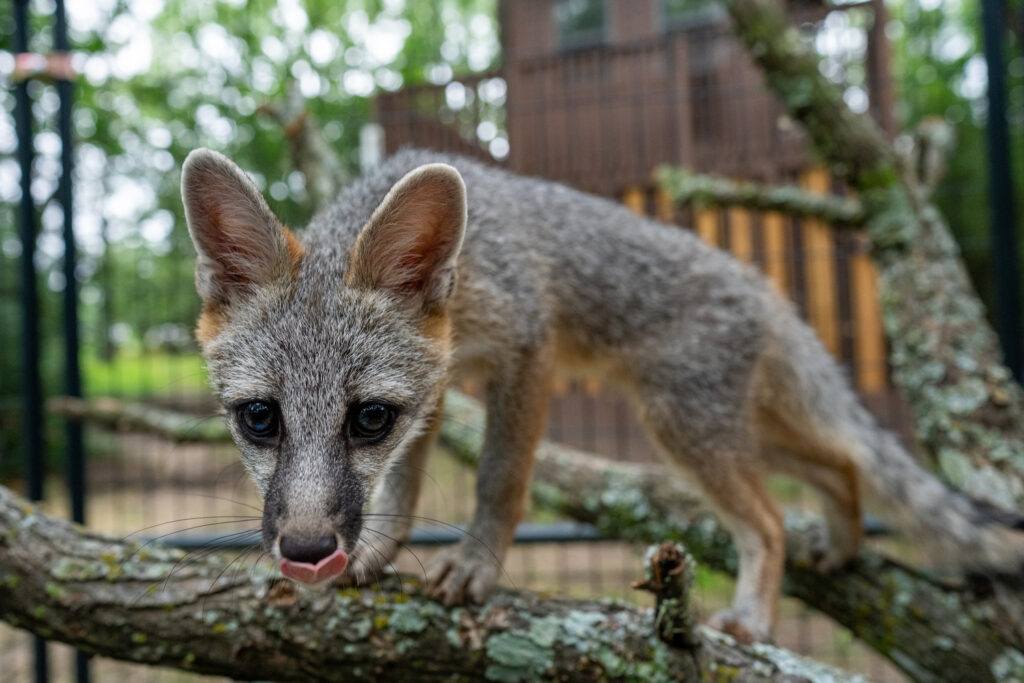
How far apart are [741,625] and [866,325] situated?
576 centimetres

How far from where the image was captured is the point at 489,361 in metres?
2.86

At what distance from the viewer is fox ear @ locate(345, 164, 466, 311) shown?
2148 millimetres

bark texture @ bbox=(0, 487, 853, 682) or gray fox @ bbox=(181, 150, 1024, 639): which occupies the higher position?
gray fox @ bbox=(181, 150, 1024, 639)

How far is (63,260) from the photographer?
4660 mm

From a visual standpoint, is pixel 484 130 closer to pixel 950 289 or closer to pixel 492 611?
pixel 950 289

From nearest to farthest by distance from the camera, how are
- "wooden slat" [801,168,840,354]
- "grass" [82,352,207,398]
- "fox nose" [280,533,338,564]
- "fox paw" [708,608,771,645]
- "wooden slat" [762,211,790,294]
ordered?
"fox nose" [280,533,338,564]
"fox paw" [708,608,771,645]
"grass" [82,352,207,398]
"wooden slat" [801,168,840,354]
"wooden slat" [762,211,790,294]

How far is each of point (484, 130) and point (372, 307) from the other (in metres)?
5.05

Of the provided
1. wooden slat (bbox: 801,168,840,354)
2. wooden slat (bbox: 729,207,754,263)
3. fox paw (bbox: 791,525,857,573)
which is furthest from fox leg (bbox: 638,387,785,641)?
wooden slat (bbox: 729,207,754,263)

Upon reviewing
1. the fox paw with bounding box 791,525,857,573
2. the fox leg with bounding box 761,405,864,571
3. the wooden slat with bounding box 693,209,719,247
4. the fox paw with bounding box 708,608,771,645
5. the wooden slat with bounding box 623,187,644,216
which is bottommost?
the fox paw with bounding box 708,608,771,645

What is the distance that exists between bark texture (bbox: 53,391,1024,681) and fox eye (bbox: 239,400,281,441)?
1014mm

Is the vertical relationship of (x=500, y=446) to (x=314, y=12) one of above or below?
below

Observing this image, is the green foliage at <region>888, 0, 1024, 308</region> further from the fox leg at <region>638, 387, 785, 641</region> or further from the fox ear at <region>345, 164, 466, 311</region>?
the fox ear at <region>345, 164, 466, 311</region>

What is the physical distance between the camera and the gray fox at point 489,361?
204 cm

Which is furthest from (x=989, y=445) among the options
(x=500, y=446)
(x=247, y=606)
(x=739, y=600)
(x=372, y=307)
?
(x=247, y=606)
